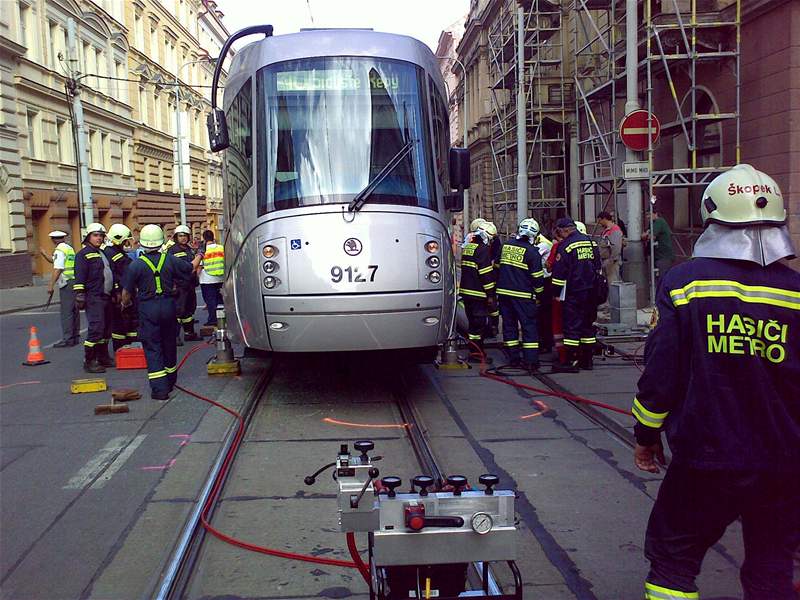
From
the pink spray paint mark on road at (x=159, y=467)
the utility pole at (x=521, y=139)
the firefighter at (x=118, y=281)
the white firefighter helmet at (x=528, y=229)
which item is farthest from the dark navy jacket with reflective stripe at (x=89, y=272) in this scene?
the utility pole at (x=521, y=139)

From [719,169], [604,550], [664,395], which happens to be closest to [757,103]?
[719,169]

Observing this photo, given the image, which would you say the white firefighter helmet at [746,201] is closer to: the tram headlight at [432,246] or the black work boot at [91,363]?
the tram headlight at [432,246]

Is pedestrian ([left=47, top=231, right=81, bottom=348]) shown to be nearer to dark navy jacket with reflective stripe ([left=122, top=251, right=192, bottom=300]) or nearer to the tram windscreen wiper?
dark navy jacket with reflective stripe ([left=122, top=251, right=192, bottom=300])

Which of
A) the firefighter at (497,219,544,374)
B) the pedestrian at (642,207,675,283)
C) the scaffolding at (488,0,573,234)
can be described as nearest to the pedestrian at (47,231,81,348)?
the firefighter at (497,219,544,374)

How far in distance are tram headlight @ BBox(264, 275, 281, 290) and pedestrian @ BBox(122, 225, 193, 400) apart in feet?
6.15

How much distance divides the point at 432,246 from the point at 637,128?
5827 mm

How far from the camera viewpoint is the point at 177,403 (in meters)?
8.68

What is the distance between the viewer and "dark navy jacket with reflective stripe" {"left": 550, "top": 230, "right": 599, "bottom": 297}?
32.0ft

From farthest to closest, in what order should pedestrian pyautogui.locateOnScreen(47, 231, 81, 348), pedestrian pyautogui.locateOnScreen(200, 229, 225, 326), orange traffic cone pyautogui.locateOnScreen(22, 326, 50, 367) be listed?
pedestrian pyautogui.locateOnScreen(200, 229, 225, 326) < pedestrian pyautogui.locateOnScreen(47, 231, 81, 348) < orange traffic cone pyautogui.locateOnScreen(22, 326, 50, 367)

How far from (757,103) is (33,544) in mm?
13515

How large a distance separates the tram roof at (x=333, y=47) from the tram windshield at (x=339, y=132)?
75 mm

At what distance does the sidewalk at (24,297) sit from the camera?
21.9 metres

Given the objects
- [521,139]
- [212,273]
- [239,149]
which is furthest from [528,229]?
[521,139]

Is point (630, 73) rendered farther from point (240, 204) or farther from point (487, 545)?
point (487, 545)
